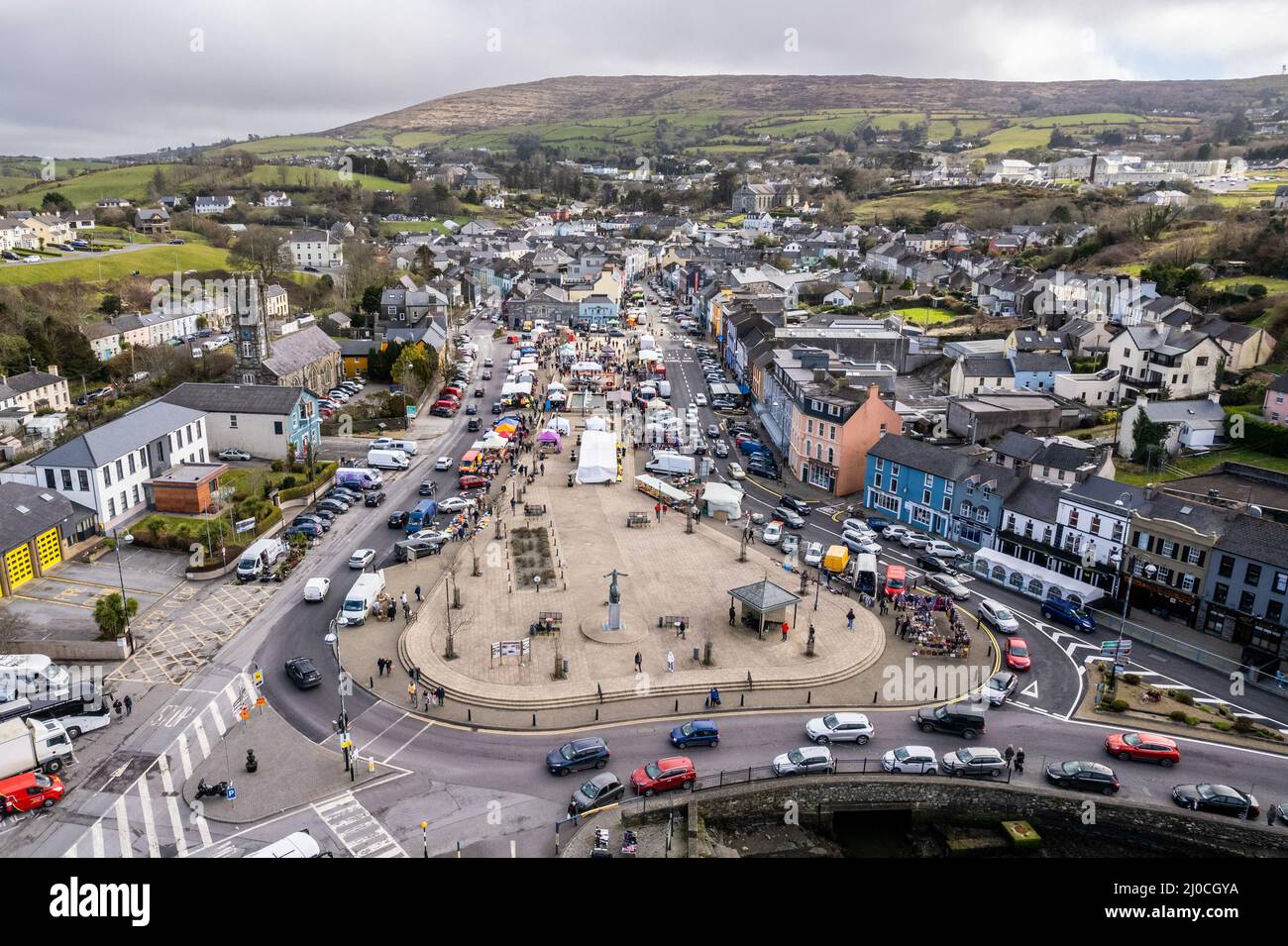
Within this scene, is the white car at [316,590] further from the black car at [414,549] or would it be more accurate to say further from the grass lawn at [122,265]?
the grass lawn at [122,265]

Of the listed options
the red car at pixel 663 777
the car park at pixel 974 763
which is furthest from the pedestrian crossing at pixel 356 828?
the car park at pixel 974 763

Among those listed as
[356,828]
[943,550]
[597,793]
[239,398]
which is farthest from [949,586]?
[239,398]

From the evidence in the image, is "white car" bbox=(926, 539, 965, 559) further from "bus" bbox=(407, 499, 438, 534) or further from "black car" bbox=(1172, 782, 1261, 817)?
"bus" bbox=(407, 499, 438, 534)

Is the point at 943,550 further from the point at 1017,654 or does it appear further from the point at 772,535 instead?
the point at 1017,654

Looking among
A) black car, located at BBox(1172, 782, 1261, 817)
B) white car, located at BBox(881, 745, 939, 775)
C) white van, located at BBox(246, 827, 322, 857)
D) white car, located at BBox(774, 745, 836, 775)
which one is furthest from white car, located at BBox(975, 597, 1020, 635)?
white van, located at BBox(246, 827, 322, 857)

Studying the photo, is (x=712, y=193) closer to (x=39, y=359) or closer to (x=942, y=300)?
(x=942, y=300)
